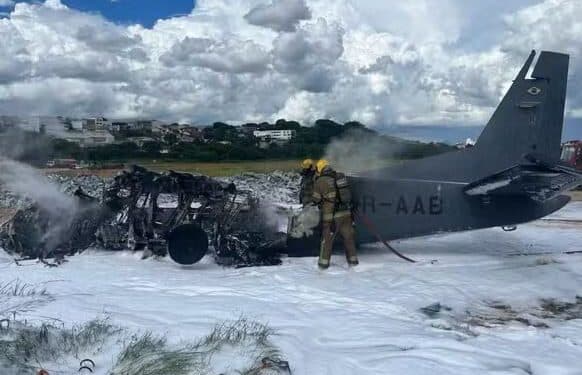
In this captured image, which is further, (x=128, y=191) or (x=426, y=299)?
(x=128, y=191)

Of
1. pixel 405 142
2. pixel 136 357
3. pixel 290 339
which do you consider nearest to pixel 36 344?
pixel 136 357

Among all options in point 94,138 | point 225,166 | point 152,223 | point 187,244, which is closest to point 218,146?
point 225,166

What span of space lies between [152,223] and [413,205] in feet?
15.6

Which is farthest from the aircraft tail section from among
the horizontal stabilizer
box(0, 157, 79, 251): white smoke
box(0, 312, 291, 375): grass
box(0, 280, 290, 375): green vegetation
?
box(0, 157, 79, 251): white smoke

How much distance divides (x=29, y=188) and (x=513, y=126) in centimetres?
912

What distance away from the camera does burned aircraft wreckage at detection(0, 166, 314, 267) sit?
1043 cm

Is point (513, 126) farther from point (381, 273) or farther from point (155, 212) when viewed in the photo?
point (155, 212)

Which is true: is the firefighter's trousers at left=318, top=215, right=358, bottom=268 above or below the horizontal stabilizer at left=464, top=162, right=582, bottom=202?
below

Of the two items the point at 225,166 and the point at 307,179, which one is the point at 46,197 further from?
the point at 307,179

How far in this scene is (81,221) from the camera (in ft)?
35.5

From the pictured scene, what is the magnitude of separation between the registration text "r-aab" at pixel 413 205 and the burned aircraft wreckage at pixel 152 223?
1.82 m

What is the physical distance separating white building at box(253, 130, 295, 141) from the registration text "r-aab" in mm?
1963

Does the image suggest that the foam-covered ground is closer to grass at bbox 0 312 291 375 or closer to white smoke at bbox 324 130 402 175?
grass at bbox 0 312 291 375

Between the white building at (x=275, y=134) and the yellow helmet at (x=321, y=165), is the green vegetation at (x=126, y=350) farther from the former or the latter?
the white building at (x=275, y=134)
